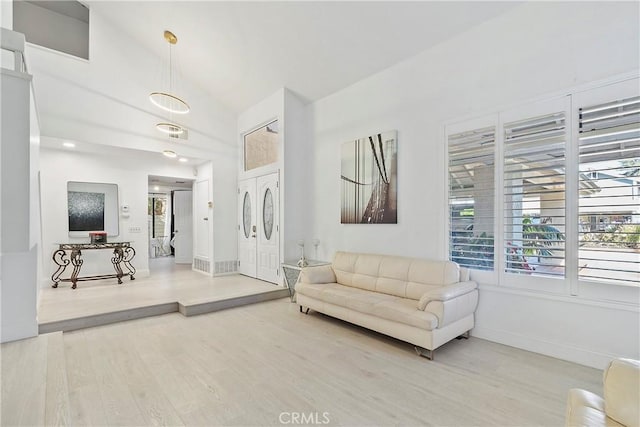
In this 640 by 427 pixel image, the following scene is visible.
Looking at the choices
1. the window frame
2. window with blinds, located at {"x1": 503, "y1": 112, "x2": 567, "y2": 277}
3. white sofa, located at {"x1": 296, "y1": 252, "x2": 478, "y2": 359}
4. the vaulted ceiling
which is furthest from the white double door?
window with blinds, located at {"x1": 503, "y1": 112, "x2": 567, "y2": 277}

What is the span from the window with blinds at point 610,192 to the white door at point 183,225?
8.85m

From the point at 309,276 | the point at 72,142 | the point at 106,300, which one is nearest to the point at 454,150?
the point at 309,276

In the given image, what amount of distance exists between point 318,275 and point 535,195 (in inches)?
111

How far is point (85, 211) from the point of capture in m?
6.00

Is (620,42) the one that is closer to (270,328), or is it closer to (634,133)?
(634,133)

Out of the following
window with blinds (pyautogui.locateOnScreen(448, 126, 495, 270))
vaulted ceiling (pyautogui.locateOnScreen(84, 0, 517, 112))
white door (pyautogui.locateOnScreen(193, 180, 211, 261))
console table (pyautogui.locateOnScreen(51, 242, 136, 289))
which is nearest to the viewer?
window with blinds (pyautogui.locateOnScreen(448, 126, 495, 270))

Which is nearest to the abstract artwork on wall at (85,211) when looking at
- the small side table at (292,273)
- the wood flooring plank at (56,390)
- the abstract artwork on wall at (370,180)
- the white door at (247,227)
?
the white door at (247,227)

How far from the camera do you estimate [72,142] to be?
5297mm

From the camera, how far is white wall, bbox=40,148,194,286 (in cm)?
559

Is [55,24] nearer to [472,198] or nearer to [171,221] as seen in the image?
[171,221]

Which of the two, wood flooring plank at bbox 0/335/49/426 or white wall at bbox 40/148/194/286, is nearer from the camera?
wood flooring plank at bbox 0/335/49/426

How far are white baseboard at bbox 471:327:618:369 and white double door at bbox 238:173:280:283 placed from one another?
3.60 meters

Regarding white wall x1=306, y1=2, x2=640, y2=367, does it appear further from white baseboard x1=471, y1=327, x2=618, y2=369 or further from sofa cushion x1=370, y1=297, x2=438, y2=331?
sofa cushion x1=370, y1=297, x2=438, y2=331

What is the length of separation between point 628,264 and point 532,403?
1.48 metres
